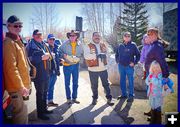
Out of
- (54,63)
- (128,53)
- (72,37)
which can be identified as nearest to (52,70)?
(54,63)

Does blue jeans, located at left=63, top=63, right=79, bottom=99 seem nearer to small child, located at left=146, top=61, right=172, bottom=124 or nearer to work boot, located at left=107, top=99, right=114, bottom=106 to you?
work boot, located at left=107, top=99, right=114, bottom=106

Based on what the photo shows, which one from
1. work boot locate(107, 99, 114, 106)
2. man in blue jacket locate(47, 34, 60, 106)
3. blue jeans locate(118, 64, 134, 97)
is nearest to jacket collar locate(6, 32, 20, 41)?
man in blue jacket locate(47, 34, 60, 106)

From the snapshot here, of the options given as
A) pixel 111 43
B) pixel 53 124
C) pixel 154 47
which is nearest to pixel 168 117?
pixel 154 47

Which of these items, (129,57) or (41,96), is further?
(129,57)

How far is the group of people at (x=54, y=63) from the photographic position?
11.8ft

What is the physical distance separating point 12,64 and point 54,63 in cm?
233

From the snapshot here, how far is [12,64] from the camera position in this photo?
3531mm

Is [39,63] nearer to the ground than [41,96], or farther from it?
farther from it

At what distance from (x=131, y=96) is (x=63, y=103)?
5.91ft

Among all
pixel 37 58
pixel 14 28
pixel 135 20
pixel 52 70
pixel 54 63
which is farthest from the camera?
pixel 135 20

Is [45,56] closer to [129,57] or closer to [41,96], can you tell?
[41,96]

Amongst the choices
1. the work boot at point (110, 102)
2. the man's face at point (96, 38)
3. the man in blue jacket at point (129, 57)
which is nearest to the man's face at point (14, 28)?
the man's face at point (96, 38)

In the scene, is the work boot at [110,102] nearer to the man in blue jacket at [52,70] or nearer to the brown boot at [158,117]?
A: the man in blue jacket at [52,70]

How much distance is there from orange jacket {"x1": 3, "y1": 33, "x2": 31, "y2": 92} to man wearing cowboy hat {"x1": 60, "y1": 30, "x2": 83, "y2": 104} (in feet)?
8.42
